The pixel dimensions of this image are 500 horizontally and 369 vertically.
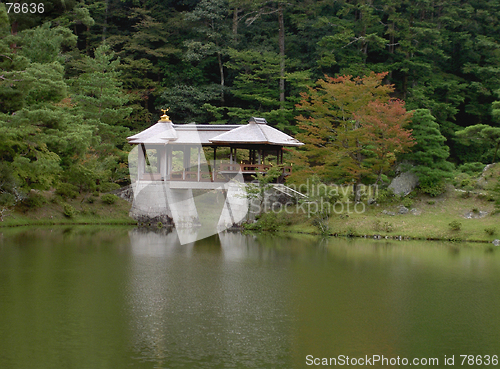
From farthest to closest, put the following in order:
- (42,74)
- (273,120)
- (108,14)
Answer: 1. (108,14)
2. (273,120)
3. (42,74)

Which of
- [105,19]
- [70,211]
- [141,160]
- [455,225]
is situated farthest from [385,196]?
[105,19]

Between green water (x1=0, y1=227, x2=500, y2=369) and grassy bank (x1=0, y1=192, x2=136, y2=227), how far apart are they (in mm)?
5976

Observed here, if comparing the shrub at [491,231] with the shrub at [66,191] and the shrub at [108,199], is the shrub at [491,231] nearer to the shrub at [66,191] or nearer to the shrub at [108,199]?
the shrub at [108,199]

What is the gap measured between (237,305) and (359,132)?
14127 mm

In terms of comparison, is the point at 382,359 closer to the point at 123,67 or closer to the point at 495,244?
the point at 495,244

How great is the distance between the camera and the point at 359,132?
2322 cm

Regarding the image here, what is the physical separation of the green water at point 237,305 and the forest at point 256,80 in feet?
20.3

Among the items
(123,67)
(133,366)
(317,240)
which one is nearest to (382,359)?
(133,366)

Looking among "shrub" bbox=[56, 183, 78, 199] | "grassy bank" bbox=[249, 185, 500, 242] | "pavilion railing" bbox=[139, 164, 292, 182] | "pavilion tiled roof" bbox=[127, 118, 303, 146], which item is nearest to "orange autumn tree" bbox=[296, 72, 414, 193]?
"pavilion tiled roof" bbox=[127, 118, 303, 146]

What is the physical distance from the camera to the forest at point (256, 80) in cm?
2242

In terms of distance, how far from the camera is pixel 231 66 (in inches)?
1367

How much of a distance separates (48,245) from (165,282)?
698 centimetres

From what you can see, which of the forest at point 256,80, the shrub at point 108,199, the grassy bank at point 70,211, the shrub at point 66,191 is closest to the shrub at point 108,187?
the forest at point 256,80

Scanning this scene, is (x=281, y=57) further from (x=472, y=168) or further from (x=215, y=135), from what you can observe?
(x=472, y=168)
